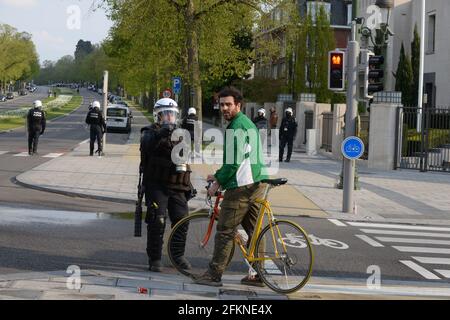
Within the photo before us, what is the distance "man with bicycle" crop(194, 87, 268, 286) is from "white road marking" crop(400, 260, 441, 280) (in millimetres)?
2193

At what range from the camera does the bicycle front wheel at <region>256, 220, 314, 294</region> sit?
6.80 meters

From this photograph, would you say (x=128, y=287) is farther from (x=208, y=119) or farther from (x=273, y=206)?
(x=208, y=119)

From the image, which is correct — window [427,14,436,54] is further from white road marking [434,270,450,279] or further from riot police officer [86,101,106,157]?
white road marking [434,270,450,279]

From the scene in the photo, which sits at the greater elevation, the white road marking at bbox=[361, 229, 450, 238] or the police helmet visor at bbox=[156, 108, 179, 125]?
the police helmet visor at bbox=[156, 108, 179, 125]

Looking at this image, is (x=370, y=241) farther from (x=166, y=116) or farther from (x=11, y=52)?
(x=11, y=52)

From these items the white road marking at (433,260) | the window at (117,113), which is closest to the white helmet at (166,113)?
the white road marking at (433,260)

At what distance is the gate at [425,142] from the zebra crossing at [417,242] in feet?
35.0

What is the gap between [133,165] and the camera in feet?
68.8

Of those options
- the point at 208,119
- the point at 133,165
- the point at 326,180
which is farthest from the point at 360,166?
the point at 208,119

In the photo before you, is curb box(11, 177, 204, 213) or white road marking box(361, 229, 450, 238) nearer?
white road marking box(361, 229, 450, 238)

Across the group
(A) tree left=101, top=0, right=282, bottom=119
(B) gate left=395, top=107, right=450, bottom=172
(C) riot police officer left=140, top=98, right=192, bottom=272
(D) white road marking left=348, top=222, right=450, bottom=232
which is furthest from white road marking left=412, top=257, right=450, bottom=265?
(A) tree left=101, top=0, right=282, bottom=119

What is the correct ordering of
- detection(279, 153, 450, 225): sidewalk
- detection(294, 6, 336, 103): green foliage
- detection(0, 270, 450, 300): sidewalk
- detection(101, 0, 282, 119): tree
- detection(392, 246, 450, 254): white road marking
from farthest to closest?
detection(294, 6, 336, 103): green foliage < detection(101, 0, 282, 119): tree < detection(279, 153, 450, 225): sidewalk < detection(392, 246, 450, 254): white road marking < detection(0, 270, 450, 300): sidewalk

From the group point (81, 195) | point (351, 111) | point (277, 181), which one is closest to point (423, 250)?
point (277, 181)
